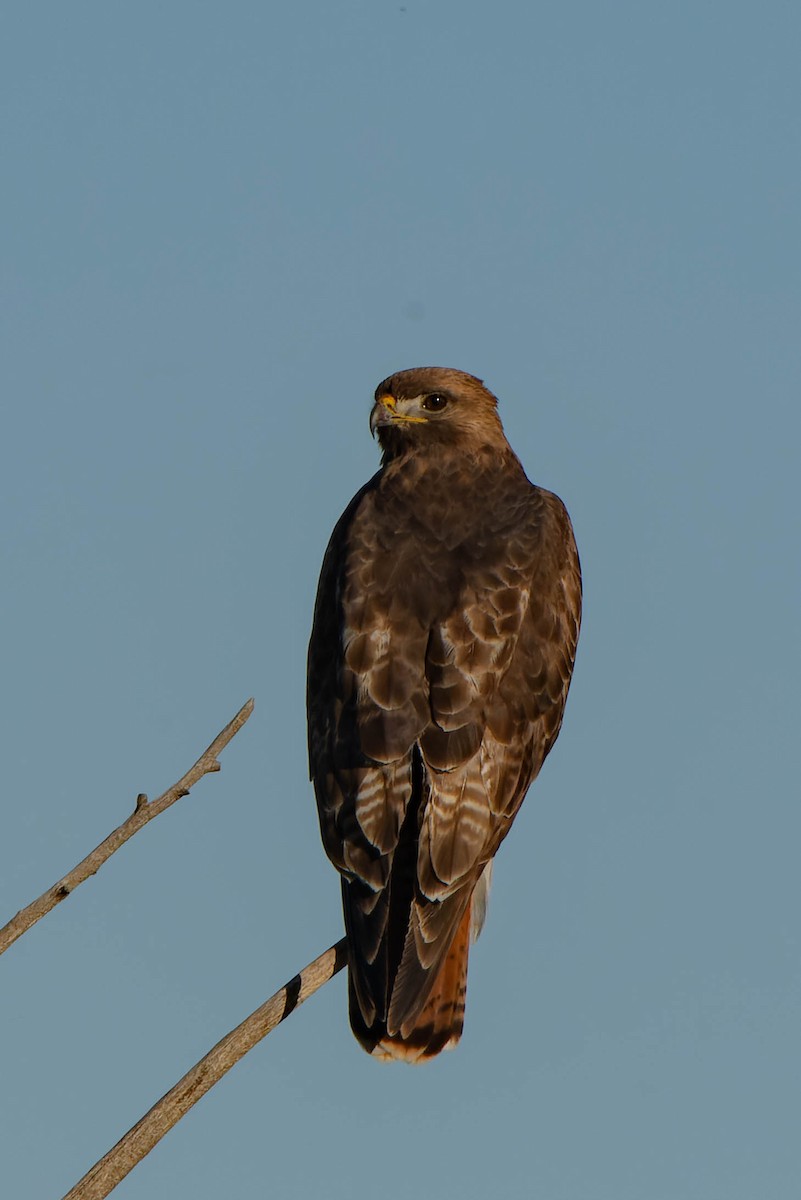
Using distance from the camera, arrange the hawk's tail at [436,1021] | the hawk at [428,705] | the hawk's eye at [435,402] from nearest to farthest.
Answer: the hawk's tail at [436,1021], the hawk at [428,705], the hawk's eye at [435,402]

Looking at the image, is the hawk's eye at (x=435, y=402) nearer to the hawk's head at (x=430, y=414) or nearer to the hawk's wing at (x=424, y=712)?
the hawk's head at (x=430, y=414)

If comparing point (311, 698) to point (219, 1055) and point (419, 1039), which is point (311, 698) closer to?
point (419, 1039)

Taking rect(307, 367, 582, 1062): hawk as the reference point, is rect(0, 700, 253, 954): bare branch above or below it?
below

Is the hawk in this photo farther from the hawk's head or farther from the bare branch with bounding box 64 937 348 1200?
the bare branch with bounding box 64 937 348 1200

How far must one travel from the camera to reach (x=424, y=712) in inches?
261

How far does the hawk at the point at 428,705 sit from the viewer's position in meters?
6.31

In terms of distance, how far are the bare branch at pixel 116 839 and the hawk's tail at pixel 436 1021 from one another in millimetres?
1977

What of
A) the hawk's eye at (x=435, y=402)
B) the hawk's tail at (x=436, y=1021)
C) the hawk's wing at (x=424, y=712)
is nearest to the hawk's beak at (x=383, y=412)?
the hawk's eye at (x=435, y=402)

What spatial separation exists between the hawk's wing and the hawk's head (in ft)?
1.84

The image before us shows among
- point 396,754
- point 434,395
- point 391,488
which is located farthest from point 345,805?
point 434,395

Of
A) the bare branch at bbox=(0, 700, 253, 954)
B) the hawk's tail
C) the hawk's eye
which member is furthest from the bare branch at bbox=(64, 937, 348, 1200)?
the hawk's eye

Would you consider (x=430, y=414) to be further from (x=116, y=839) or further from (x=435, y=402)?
(x=116, y=839)

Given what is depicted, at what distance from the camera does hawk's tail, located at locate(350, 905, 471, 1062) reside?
614 centimetres

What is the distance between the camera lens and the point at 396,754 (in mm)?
6508
